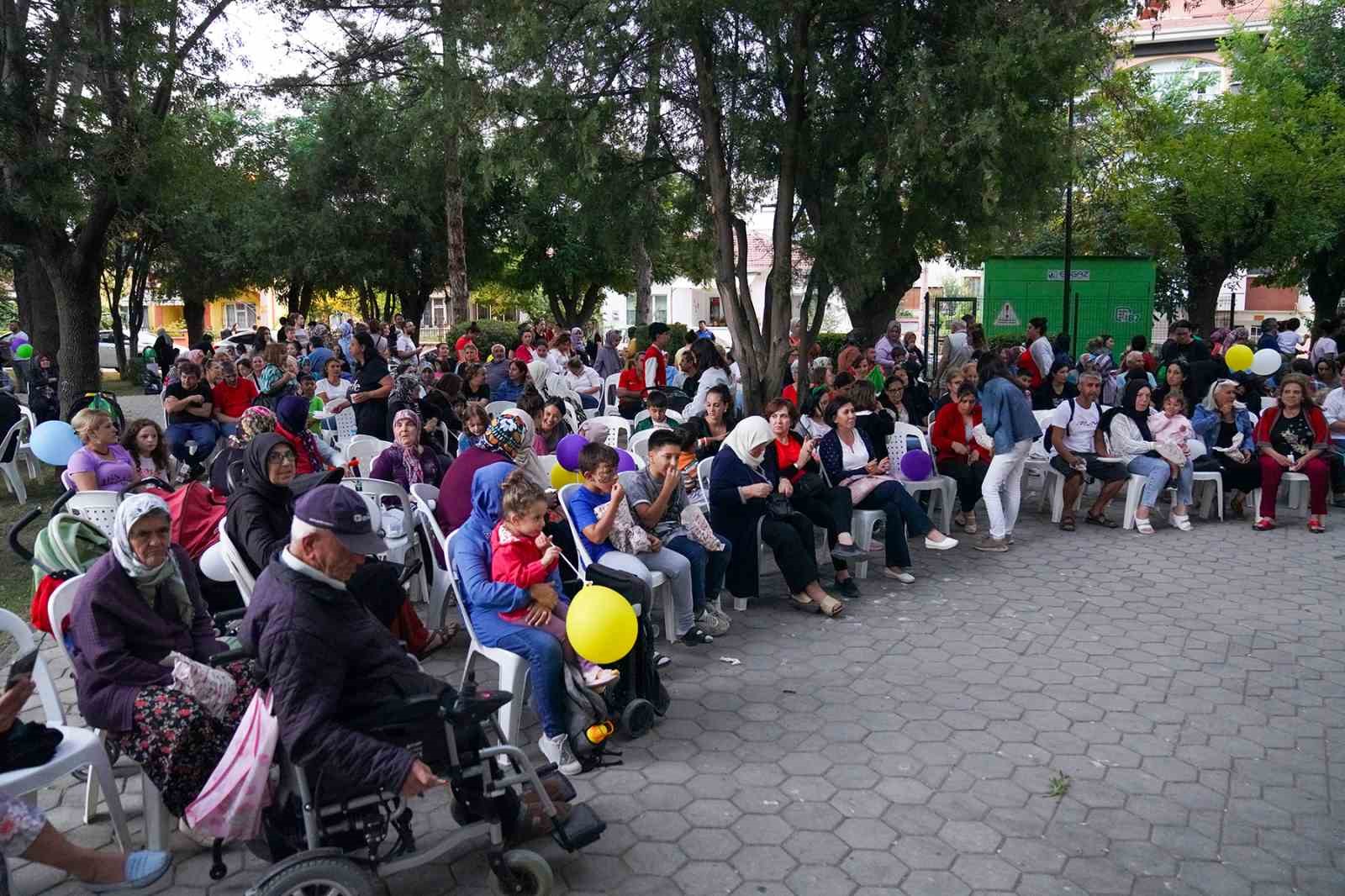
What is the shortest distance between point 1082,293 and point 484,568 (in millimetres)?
18331

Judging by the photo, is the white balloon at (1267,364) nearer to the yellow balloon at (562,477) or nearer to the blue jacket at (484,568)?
the yellow balloon at (562,477)

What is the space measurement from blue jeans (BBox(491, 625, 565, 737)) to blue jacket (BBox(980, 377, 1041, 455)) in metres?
4.98

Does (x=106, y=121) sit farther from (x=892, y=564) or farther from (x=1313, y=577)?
(x=1313, y=577)

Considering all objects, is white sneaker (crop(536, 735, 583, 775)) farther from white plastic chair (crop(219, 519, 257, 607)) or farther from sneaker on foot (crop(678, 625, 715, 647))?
sneaker on foot (crop(678, 625, 715, 647))

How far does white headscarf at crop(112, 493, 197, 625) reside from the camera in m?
3.52

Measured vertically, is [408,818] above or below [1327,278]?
below

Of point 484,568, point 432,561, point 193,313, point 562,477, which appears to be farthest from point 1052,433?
point 193,313

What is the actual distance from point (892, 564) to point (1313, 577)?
3044mm

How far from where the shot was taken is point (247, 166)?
11.2 m

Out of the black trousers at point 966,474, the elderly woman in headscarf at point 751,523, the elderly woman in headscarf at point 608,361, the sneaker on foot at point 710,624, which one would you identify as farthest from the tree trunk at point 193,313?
the sneaker on foot at point 710,624

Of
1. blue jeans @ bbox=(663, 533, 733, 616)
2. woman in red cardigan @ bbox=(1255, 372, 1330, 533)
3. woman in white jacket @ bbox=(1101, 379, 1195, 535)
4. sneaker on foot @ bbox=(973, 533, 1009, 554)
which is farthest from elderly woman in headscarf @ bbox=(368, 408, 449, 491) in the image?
woman in red cardigan @ bbox=(1255, 372, 1330, 533)

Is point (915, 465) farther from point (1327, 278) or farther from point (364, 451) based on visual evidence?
point (1327, 278)

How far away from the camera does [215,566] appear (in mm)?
4543

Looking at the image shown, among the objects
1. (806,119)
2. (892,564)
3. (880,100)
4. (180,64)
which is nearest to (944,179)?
(880,100)
